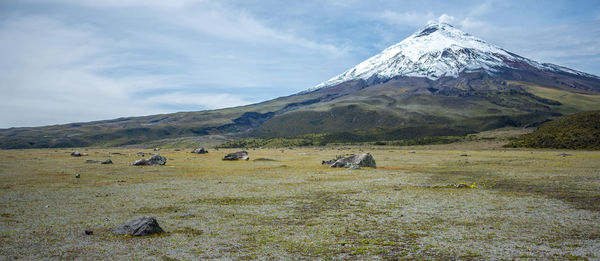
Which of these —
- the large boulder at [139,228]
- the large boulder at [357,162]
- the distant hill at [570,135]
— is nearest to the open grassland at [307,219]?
the large boulder at [139,228]

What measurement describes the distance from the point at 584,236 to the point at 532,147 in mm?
100048

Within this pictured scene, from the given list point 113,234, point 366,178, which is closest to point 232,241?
point 113,234

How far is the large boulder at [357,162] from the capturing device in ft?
177

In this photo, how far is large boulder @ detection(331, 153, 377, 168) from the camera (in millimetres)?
53894

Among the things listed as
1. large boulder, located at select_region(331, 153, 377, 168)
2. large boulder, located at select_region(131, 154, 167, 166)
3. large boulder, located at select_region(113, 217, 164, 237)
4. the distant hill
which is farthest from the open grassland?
the distant hill

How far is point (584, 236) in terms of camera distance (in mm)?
16453

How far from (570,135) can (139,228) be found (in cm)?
11661

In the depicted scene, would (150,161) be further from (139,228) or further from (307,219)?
(307,219)

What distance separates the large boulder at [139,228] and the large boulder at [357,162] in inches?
1535

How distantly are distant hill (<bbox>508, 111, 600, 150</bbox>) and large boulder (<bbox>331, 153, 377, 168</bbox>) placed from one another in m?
70.6

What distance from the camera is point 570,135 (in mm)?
96750

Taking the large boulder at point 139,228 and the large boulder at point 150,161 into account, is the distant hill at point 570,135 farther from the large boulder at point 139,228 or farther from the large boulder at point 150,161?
the large boulder at point 139,228

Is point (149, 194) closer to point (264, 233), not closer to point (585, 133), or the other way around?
point (264, 233)

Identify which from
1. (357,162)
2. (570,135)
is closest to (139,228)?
(357,162)
